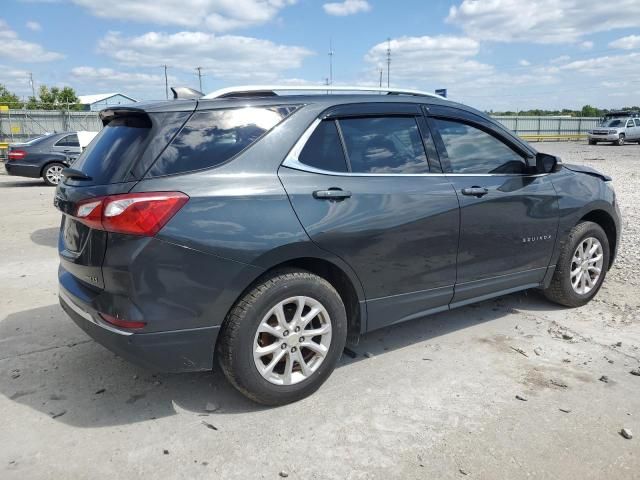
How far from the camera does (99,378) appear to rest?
3496 mm

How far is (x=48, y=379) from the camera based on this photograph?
11.4 ft

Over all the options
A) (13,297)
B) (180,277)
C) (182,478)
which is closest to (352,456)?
(182,478)

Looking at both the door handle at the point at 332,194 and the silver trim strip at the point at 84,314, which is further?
the door handle at the point at 332,194

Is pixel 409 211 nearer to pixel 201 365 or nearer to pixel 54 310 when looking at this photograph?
pixel 201 365

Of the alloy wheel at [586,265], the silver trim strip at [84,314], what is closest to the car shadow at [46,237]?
the silver trim strip at [84,314]

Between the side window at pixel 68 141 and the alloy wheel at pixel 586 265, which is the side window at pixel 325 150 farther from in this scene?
the side window at pixel 68 141

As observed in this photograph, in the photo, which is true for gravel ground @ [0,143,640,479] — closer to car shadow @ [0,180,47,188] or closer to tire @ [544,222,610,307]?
tire @ [544,222,610,307]

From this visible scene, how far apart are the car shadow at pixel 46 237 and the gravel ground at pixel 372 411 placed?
3.06 m

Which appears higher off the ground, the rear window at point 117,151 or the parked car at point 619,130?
the parked car at point 619,130

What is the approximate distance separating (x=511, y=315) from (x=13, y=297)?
469 cm

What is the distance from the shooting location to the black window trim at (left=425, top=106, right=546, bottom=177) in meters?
3.84

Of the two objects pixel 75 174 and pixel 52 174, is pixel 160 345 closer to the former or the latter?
pixel 75 174

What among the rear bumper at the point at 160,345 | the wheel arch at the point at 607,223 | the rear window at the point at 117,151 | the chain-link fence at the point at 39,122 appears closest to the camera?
the rear bumper at the point at 160,345

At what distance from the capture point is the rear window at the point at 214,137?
285 centimetres
